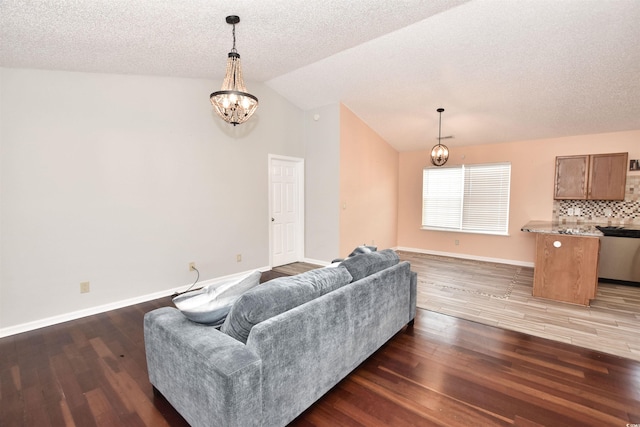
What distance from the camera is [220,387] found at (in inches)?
53.2

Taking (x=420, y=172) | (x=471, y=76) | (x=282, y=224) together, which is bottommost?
(x=282, y=224)

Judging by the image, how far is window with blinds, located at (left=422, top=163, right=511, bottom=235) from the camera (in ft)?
19.2

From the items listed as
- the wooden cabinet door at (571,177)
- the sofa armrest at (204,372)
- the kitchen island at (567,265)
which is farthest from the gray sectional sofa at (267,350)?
the wooden cabinet door at (571,177)

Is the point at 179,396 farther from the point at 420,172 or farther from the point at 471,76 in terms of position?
the point at 420,172

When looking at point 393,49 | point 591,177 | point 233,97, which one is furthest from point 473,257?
point 233,97

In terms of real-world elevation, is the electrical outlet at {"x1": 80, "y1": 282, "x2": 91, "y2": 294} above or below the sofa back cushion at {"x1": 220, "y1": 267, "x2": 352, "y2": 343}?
below

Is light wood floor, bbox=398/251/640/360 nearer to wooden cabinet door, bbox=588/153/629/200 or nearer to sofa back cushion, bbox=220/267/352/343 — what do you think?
wooden cabinet door, bbox=588/153/629/200

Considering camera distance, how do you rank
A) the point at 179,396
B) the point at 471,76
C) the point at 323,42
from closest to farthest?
the point at 179,396
the point at 323,42
the point at 471,76

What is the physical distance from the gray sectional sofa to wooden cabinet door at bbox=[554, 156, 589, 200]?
477cm

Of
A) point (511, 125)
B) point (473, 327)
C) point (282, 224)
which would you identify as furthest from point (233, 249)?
point (511, 125)

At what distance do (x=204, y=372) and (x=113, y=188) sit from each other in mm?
2955

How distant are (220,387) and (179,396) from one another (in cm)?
56

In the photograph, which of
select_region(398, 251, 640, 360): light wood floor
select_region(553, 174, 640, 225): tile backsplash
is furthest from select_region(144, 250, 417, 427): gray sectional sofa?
select_region(553, 174, 640, 225): tile backsplash

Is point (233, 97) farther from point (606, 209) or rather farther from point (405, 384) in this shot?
point (606, 209)
